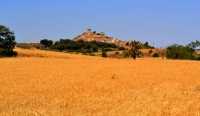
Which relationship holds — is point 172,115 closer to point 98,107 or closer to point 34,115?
point 98,107

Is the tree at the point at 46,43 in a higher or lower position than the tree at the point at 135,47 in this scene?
higher

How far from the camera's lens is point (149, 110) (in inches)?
311

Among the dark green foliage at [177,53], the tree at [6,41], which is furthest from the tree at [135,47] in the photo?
the tree at [6,41]

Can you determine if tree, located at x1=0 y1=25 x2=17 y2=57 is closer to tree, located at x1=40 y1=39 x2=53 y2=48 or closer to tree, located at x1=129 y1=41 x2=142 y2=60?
tree, located at x1=129 y1=41 x2=142 y2=60

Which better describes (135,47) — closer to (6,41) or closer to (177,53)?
(177,53)

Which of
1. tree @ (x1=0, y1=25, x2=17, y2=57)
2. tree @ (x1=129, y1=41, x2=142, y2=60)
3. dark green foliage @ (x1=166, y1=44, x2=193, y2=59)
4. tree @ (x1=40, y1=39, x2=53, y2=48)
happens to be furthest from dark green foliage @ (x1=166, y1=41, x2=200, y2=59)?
tree @ (x1=40, y1=39, x2=53, y2=48)

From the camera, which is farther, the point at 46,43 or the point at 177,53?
the point at 46,43

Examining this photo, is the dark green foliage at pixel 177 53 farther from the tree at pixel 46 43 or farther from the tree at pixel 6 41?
the tree at pixel 46 43

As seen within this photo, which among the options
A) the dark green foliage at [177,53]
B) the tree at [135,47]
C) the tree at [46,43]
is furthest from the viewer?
the tree at [46,43]

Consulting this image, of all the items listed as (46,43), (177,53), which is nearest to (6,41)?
(177,53)

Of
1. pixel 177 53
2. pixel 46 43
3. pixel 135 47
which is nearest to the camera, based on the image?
pixel 135 47

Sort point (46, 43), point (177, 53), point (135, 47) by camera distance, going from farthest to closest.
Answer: point (46, 43) → point (177, 53) → point (135, 47)

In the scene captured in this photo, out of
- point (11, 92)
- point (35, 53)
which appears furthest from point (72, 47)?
point (11, 92)

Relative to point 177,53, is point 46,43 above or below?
above
